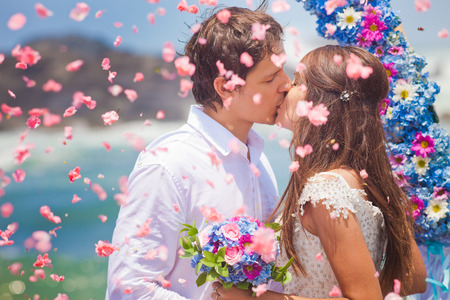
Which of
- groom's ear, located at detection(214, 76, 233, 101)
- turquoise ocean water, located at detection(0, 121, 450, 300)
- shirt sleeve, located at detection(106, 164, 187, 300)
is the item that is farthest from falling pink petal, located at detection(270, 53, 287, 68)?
turquoise ocean water, located at detection(0, 121, 450, 300)

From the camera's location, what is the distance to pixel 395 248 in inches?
83.0

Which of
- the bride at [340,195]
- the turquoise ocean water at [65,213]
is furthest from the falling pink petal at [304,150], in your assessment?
the turquoise ocean water at [65,213]

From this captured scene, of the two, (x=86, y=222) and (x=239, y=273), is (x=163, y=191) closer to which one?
(x=239, y=273)

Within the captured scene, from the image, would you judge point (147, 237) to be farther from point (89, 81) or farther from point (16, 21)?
point (89, 81)

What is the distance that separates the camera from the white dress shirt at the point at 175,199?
1942mm

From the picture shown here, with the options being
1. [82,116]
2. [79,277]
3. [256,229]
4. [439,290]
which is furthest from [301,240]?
[82,116]

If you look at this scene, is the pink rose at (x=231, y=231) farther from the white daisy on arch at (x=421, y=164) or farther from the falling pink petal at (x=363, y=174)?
the white daisy on arch at (x=421, y=164)

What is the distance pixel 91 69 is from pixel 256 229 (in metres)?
8.72

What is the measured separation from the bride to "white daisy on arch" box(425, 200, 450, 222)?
684mm

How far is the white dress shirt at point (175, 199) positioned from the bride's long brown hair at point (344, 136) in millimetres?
270

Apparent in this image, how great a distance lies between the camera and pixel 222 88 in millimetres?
2223

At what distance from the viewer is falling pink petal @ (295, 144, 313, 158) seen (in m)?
1.97

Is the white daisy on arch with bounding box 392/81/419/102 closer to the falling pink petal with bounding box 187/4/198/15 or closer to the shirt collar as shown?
the shirt collar

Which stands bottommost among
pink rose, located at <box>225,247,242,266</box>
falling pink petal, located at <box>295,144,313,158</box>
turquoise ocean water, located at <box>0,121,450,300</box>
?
turquoise ocean water, located at <box>0,121,450,300</box>
